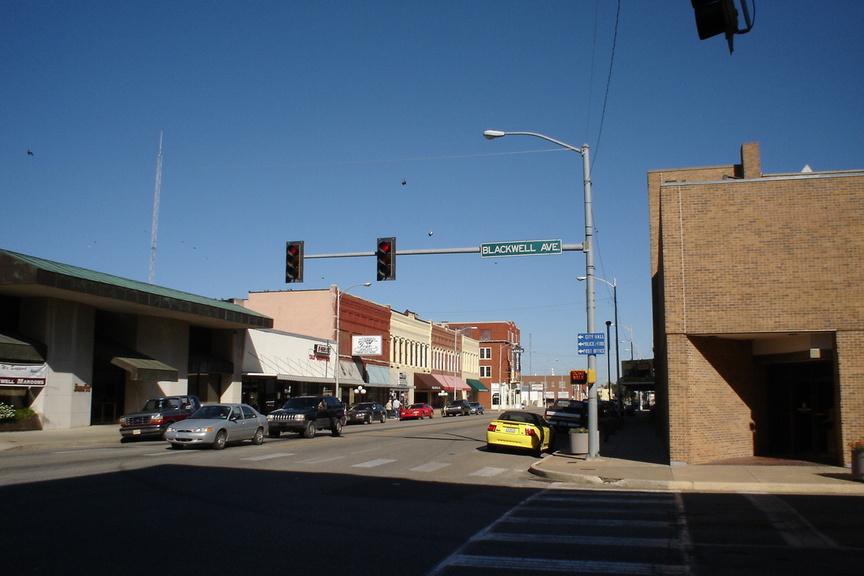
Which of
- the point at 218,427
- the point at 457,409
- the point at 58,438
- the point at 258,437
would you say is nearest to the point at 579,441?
the point at 258,437

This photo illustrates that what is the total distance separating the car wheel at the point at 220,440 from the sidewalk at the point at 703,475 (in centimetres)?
986

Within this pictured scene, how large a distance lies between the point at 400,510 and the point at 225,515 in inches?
110

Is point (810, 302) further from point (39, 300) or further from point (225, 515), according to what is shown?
point (39, 300)

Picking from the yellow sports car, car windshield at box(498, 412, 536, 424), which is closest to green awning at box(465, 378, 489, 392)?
car windshield at box(498, 412, 536, 424)

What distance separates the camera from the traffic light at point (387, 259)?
69.7ft

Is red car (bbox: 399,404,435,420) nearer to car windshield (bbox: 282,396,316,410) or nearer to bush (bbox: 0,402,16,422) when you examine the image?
car windshield (bbox: 282,396,316,410)

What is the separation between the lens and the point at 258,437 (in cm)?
2530

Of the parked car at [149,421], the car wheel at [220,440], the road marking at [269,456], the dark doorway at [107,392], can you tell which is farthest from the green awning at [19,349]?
the road marking at [269,456]

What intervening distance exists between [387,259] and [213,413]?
7902mm

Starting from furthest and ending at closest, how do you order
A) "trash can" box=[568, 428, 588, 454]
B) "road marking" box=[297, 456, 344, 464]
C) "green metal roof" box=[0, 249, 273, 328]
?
"green metal roof" box=[0, 249, 273, 328] → "trash can" box=[568, 428, 588, 454] → "road marking" box=[297, 456, 344, 464]

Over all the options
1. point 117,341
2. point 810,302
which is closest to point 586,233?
point 810,302

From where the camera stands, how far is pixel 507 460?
2259cm

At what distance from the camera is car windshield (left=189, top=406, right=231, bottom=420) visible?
77.2ft

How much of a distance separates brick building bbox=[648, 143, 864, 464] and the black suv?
576 inches
